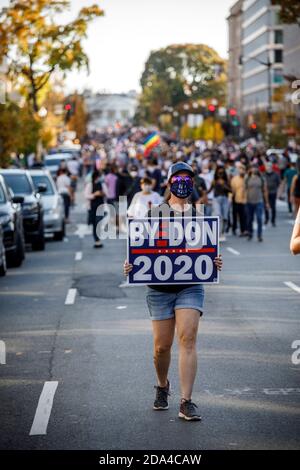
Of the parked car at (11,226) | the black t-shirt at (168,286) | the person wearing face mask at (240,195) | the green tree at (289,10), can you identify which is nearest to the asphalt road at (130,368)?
the black t-shirt at (168,286)

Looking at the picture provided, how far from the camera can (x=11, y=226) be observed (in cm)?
2230

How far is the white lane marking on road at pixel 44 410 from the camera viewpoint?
27.7 ft

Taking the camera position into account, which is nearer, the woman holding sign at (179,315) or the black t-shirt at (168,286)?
the woman holding sign at (179,315)

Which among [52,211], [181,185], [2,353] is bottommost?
[2,353]

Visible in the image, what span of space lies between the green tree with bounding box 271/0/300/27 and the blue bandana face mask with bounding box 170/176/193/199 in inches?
1499

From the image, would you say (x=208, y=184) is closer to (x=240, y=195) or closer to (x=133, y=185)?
(x=240, y=195)

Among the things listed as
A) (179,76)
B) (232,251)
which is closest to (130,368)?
(232,251)

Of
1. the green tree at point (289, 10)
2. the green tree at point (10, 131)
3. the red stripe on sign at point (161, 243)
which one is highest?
the green tree at point (289, 10)

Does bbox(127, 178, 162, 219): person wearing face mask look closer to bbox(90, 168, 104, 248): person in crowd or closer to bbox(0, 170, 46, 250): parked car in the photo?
bbox(90, 168, 104, 248): person in crowd

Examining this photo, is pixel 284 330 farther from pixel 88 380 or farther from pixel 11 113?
pixel 11 113

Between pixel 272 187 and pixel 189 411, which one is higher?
pixel 272 187

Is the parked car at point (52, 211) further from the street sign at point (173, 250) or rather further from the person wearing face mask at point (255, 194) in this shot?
the street sign at point (173, 250)

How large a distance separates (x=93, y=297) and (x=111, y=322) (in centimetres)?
294

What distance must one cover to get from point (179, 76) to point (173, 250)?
15997 centimetres
